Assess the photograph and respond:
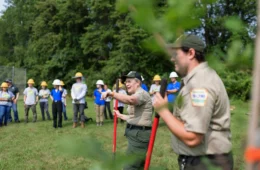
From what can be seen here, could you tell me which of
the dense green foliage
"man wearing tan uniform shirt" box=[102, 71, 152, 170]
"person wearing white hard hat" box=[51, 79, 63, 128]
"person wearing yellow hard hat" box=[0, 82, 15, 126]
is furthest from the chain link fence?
"man wearing tan uniform shirt" box=[102, 71, 152, 170]

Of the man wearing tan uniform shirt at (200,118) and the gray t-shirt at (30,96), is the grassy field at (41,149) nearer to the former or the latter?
the gray t-shirt at (30,96)

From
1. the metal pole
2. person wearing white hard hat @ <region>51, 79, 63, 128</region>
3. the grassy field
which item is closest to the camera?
the metal pole

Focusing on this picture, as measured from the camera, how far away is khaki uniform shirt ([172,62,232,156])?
1.61 meters

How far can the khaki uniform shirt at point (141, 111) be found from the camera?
4094 millimetres

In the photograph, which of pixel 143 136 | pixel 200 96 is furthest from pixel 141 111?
pixel 200 96

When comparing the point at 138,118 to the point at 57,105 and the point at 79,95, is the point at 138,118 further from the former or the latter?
the point at 57,105

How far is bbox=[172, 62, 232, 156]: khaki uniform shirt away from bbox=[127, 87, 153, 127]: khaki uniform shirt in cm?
192

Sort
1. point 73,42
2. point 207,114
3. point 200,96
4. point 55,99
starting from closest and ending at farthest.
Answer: point 200,96
point 207,114
point 55,99
point 73,42

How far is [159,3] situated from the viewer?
73cm

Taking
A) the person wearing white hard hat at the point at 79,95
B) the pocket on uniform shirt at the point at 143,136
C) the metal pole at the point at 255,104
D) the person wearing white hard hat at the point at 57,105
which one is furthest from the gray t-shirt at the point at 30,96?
the metal pole at the point at 255,104

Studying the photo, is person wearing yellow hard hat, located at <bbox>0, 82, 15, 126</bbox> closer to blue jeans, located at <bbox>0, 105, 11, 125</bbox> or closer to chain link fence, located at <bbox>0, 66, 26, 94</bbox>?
blue jeans, located at <bbox>0, 105, 11, 125</bbox>

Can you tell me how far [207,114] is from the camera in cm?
175

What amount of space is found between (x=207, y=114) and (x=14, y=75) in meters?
24.7

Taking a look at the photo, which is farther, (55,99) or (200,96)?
(55,99)
